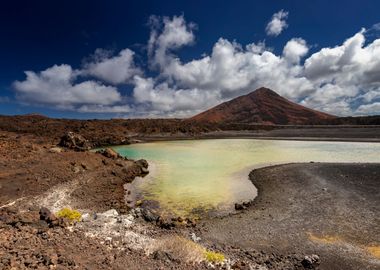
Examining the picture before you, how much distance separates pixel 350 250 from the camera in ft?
31.1

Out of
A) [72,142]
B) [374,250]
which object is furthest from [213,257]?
[72,142]

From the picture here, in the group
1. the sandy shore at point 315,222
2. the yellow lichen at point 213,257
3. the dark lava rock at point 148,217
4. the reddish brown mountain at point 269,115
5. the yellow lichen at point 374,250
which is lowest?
the yellow lichen at point 374,250

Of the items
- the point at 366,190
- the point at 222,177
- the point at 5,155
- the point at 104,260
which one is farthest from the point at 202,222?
the point at 5,155

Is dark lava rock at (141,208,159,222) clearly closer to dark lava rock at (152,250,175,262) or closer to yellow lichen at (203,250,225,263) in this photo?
dark lava rock at (152,250,175,262)

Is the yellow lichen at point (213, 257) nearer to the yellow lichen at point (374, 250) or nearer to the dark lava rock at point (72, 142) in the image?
the yellow lichen at point (374, 250)

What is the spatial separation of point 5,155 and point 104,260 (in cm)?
1745

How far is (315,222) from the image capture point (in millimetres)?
12031

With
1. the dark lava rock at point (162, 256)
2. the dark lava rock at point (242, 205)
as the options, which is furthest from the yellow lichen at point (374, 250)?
the dark lava rock at point (162, 256)

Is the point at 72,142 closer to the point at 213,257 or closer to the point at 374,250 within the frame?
the point at 213,257

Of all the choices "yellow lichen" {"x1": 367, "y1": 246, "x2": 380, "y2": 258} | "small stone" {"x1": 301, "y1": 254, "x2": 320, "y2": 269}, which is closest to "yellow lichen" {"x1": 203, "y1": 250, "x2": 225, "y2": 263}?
"small stone" {"x1": 301, "y1": 254, "x2": 320, "y2": 269}

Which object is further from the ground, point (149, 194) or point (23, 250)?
point (23, 250)

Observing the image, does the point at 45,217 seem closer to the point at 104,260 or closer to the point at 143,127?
the point at 104,260

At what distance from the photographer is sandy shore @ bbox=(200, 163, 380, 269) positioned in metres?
9.56

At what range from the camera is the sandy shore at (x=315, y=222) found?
956 cm
